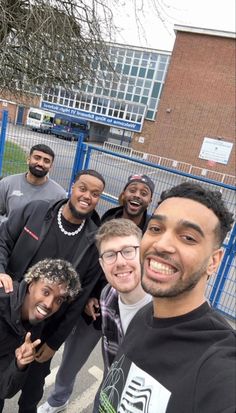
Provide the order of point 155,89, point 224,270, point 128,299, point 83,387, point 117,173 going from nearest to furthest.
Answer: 1. point 128,299
2. point 83,387
3. point 224,270
4. point 117,173
5. point 155,89

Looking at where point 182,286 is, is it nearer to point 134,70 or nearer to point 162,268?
point 162,268

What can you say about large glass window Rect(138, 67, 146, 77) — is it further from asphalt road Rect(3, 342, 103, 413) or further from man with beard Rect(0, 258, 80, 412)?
man with beard Rect(0, 258, 80, 412)

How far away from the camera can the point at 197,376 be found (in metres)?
0.89

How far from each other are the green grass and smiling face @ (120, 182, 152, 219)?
Result: 447cm

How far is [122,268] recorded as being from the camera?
1625 mm

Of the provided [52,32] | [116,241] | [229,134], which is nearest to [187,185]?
[116,241]

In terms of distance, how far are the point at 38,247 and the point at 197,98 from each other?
94.5ft

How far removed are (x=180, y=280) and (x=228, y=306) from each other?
4.11 m

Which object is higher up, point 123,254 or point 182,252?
point 182,252

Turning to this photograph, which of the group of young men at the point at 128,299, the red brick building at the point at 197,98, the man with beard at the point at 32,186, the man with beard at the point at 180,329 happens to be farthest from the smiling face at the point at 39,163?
the red brick building at the point at 197,98

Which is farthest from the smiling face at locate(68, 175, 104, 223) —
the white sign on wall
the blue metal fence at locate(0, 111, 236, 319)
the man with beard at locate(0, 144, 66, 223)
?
the white sign on wall

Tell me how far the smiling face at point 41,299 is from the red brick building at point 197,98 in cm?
2677

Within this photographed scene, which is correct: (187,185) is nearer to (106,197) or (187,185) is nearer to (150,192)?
(150,192)

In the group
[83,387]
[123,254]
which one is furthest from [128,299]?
[83,387]
